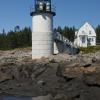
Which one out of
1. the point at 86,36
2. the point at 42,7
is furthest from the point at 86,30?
the point at 42,7

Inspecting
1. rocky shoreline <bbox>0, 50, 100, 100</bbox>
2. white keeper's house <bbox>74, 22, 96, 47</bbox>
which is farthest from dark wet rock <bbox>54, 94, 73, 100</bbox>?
white keeper's house <bbox>74, 22, 96, 47</bbox>

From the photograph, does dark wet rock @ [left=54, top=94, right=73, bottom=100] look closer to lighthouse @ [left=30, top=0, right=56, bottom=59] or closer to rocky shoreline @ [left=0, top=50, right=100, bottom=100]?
rocky shoreline @ [left=0, top=50, right=100, bottom=100]

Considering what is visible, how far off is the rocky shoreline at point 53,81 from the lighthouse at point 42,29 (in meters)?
6.31

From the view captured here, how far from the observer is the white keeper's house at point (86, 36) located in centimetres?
6662

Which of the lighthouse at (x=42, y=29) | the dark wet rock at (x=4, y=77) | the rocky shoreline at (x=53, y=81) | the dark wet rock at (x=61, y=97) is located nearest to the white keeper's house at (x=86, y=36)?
the lighthouse at (x=42, y=29)

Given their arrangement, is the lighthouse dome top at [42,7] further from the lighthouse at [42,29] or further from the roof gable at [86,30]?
the roof gable at [86,30]

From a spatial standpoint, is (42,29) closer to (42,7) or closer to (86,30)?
(42,7)

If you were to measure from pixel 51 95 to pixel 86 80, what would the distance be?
2872mm

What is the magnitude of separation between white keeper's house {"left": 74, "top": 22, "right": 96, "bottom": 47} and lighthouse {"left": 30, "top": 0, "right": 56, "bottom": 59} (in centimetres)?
2685

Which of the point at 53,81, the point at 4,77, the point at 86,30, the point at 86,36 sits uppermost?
the point at 86,30

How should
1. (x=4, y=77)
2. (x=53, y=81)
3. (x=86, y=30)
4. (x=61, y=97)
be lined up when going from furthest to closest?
(x=86, y=30)
(x=4, y=77)
(x=53, y=81)
(x=61, y=97)

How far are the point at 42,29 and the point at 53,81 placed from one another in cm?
1198

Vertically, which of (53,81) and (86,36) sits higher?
(86,36)

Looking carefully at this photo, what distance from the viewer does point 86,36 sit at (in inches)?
2653
